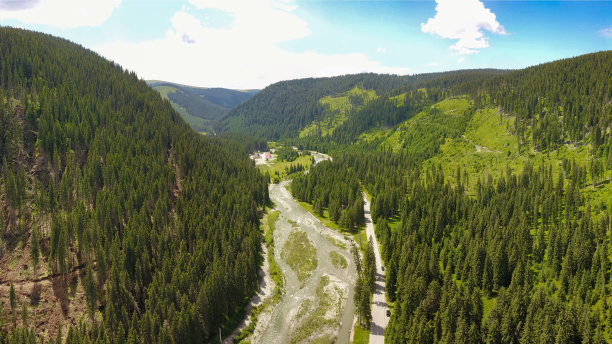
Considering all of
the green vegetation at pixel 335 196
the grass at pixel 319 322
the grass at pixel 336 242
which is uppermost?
the green vegetation at pixel 335 196

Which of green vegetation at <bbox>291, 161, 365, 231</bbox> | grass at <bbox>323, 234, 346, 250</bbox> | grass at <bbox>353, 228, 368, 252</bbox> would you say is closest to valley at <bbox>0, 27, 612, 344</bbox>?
green vegetation at <bbox>291, 161, 365, 231</bbox>

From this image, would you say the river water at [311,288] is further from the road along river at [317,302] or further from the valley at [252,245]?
the valley at [252,245]

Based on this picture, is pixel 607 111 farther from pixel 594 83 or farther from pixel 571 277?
pixel 571 277

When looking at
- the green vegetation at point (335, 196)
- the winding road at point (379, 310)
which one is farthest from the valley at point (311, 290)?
the green vegetation at point (335, 196)

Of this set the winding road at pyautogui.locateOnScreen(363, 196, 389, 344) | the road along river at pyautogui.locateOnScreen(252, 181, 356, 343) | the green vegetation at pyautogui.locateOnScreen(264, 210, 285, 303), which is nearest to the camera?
the winding road at pyautogui.locateOnScreen(363, 196, 389, 344)

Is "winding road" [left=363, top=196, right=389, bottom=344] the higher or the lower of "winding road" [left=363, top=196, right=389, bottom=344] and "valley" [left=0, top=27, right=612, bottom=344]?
the lower

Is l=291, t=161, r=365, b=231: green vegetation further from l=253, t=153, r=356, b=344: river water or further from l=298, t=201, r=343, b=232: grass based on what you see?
l=253, t=153, r=356, b=344: river water

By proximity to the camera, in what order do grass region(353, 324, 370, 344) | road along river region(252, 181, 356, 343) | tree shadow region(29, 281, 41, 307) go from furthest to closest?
tree shadow region(29, 281, 41, 307) → road along river region(252, 181, 356, 343) → grass region(353, 324, 370, 344)

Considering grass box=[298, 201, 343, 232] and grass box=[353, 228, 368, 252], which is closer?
grass box=[353, 228, 368, 252]

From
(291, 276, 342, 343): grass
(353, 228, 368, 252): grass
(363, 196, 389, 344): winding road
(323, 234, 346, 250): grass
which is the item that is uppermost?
(353, 228, 368, 252): grass
